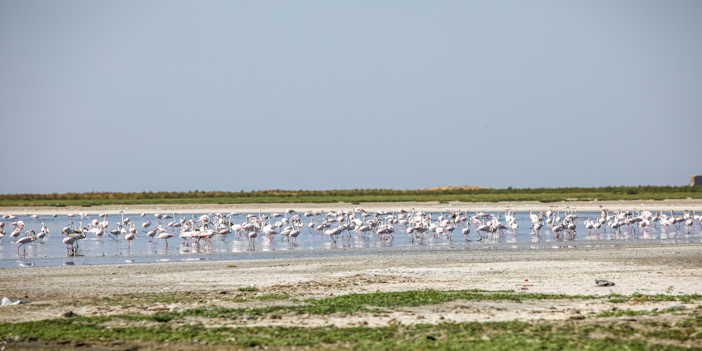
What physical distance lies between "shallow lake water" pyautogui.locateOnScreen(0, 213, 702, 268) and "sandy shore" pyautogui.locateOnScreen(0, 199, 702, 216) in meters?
23.2

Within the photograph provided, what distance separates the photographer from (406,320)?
33.4 feet

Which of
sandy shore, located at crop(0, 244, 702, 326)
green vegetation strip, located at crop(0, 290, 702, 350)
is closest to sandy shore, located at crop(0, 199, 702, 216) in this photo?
sandy shore, located at crop(0, 244, 702, 326)

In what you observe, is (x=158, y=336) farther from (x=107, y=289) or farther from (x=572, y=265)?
(x=572, y=265)

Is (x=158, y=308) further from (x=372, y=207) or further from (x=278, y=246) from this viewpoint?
(x=372, y=207)

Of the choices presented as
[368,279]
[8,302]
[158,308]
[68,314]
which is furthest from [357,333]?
[8,302]

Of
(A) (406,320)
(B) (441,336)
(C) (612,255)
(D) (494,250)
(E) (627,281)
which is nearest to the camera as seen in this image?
(B) (441,336)

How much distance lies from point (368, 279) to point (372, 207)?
4909 cm

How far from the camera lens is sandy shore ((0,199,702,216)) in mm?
60406

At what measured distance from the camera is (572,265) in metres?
18.6

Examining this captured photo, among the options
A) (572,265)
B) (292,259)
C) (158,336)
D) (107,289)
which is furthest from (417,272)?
(158,336)

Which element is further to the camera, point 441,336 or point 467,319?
point 467,319

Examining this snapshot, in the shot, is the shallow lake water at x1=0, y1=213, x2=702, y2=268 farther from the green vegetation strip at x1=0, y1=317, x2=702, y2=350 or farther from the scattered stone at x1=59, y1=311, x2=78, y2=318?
the green vegetation strip at x1=0, y1=317, x2=702, y2=350

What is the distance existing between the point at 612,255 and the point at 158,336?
17.1m

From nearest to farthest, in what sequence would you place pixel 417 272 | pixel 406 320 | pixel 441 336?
pixel 441 336 < pixel 406 320 < pixel 417 272
